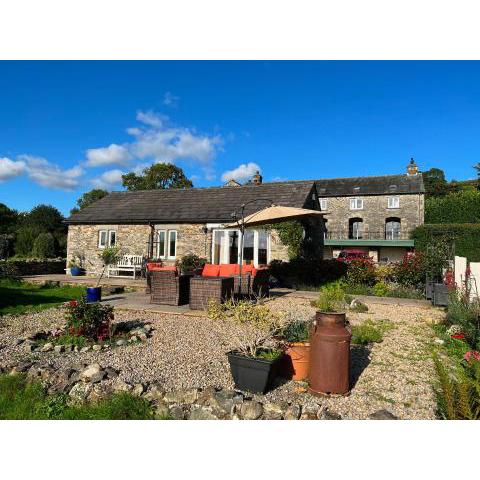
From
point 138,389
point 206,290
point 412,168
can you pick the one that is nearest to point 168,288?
point 206,290

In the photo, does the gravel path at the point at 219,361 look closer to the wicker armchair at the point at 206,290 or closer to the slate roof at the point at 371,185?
the wicker armchair at the point at 206,290

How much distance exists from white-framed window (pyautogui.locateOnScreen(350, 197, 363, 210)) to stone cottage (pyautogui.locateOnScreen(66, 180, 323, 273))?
68.9ft

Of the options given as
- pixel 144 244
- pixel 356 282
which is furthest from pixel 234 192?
pixel 356 282

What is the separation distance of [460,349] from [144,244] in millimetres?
16219

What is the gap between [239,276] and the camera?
1044cm

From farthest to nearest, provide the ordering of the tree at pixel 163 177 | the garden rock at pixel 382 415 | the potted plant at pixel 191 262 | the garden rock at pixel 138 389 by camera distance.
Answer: the tree at pixel 163 177
the potted plant at pixel 191 262
the garden rock at pixel 138 389
the garden rock at pixel 382 415

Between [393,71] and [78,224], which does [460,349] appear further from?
[78,224]

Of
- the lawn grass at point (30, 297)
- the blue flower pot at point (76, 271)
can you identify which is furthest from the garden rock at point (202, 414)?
the blue flower pot at point (76, 271)

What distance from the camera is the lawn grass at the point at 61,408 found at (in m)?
3.63

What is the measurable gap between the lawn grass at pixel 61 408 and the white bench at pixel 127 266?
1411cm

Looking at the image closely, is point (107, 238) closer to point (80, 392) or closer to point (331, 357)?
point (80, 392)

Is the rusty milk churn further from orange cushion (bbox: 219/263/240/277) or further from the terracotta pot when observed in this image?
orange cushion (bbox: 219/263/240/277)

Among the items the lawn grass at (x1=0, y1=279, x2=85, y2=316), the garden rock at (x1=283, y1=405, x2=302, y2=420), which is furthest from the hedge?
the garden rock at (x1=283, y1=405, x2=302, y2=420)

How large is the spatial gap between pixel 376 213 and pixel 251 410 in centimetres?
3825
